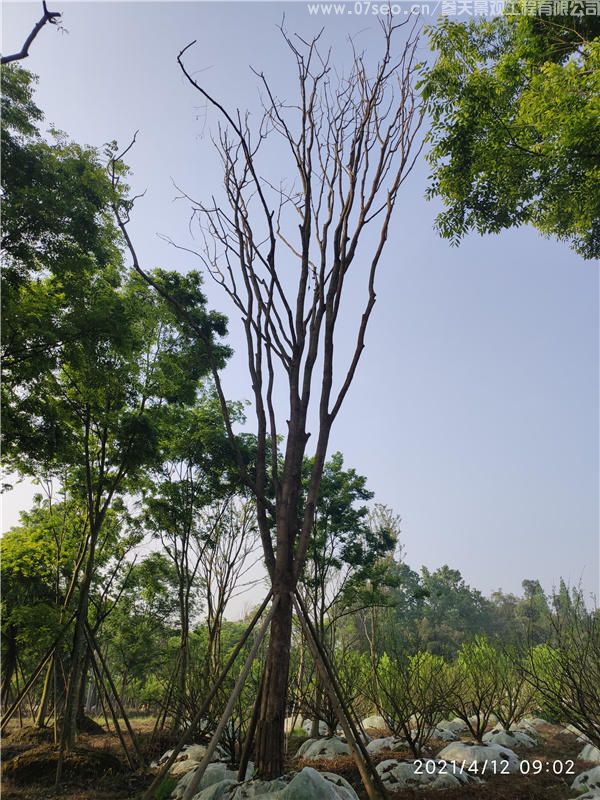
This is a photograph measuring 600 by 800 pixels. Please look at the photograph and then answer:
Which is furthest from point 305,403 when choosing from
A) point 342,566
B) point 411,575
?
point 411,575

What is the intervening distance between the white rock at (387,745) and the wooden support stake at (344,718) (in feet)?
13.0

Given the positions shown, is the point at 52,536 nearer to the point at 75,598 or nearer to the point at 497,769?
the point at 75,598

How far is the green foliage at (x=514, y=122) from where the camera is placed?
432 cm

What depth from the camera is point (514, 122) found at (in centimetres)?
500

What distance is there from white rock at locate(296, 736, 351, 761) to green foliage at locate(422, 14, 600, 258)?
6576 mm

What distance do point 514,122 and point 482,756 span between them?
21.4 ft

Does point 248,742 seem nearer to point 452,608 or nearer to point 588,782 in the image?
point 588,782

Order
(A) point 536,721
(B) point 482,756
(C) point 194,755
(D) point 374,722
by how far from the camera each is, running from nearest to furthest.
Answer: (B) point 482,756
(C) point 194,755
(A) point 536,721
(D) point 374,722

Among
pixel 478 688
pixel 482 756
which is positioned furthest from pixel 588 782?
pixel 478 688

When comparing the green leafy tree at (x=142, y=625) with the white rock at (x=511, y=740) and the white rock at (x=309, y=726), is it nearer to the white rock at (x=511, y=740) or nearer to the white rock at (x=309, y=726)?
the white rock at (x=309, y=726)

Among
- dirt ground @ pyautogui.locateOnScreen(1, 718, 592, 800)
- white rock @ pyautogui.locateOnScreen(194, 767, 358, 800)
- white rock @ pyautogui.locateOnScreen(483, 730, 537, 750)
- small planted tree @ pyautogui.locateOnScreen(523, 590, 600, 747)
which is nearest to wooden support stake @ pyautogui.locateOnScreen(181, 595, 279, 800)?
white rock @ pyautogui.locateOnScreen(194, 767, 358, 800)

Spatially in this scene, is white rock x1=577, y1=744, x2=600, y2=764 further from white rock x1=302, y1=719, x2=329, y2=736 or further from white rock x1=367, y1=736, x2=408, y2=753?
white rock x1=302, y1=719, x2=329, y2=736

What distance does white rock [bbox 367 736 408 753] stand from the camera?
21.1 ft

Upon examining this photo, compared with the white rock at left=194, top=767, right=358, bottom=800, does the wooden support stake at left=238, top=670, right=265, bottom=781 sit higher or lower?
higher
